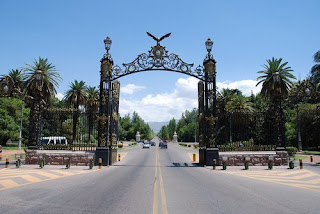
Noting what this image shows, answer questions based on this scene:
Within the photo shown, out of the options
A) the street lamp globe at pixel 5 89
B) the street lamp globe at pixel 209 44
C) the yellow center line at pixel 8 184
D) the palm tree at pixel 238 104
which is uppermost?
the street lamp globe at pixel 209 44

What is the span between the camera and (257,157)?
22062 millimetres

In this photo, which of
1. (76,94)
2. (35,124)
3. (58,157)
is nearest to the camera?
(58,157)

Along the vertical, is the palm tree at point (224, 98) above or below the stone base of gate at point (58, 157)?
Answer: above

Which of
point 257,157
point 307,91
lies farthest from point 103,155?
point 307,91

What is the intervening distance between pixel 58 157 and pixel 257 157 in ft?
52.0

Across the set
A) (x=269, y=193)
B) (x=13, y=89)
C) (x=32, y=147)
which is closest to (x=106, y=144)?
(x=32, y=147)

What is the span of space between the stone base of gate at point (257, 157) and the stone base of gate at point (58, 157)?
1087 cm

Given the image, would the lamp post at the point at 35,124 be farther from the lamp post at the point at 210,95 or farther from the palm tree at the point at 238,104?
the palm tree at the point at 238,104

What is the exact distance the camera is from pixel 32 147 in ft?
72.0

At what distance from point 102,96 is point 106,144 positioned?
387 centimetres

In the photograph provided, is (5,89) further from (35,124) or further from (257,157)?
(257,157)

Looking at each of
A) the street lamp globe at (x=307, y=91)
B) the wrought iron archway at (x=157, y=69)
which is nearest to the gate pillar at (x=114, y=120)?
the wrought iron archway at (x=157, y=69)

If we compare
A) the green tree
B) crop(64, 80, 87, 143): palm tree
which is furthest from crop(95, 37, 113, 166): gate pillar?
the green tree

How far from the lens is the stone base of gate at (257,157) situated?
21984mm
